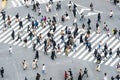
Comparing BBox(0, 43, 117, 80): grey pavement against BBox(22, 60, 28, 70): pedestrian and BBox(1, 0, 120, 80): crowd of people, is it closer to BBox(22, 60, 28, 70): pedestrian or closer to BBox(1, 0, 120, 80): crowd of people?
BBox(22, 60, 28, 70): pedestrian

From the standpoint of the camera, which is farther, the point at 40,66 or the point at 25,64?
the point at 40,66

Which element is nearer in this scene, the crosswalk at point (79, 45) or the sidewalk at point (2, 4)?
the crosswalk at point (79, 45)

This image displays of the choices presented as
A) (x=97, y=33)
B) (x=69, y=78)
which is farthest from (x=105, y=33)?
(x=69, y=78)

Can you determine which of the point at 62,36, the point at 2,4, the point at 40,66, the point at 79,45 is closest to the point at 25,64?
the point at 40,66

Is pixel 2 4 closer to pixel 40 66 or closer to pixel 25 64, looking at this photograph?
pixel 40 66

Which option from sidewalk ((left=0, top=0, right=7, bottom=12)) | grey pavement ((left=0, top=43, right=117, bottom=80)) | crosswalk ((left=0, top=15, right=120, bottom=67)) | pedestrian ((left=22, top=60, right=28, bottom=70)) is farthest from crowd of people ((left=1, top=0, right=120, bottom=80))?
sidewalk ((left=0, top=0, right=7, bottom=12))

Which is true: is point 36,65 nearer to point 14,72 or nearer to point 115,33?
point 14,72

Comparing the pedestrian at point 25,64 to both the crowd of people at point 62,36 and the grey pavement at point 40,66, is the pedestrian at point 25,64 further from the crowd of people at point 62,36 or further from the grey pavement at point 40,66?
the grey pavement at point 40,66

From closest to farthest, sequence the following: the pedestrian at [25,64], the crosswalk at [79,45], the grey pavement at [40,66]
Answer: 1. the grey pavement at [40,66]
2. the pedestrian at [25,64]
3. the crosswalk at [79,45]

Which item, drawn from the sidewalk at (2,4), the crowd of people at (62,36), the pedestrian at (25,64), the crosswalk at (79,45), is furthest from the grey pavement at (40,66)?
the sidewalk at (2,4)

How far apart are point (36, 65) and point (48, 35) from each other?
6.29 meters

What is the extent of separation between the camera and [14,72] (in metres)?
58.5

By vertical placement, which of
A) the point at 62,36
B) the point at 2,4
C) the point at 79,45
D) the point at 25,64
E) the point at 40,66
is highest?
the point at 2,4

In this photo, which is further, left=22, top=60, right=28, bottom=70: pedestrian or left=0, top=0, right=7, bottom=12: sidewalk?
left=0, top=0, right=7, bottom=12: sidewalk
